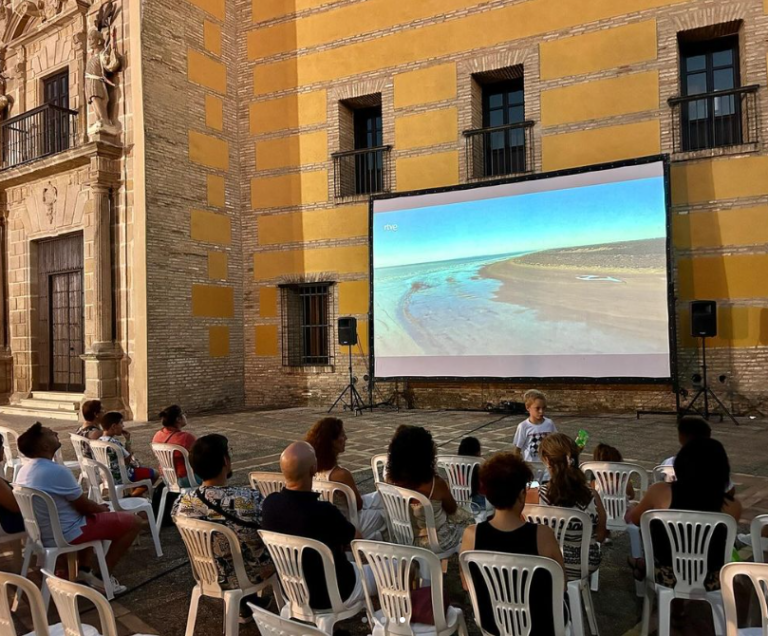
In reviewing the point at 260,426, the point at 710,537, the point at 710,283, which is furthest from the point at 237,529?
the point at 710,283

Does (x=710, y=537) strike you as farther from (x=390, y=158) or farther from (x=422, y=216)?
(x=390, y=158)

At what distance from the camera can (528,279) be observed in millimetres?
10328

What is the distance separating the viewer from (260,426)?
33.0 feet

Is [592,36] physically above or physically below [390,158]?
above

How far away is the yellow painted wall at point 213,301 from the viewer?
12086 mm

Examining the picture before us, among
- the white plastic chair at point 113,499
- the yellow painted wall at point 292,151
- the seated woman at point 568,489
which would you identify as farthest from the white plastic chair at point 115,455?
the yellow painted wall at point 292,151

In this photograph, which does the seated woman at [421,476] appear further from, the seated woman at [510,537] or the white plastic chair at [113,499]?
the white plastic chair at [113,499]

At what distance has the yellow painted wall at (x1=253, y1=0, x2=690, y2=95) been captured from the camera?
10453 mm

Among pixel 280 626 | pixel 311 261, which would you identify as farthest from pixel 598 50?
pixel 280 626

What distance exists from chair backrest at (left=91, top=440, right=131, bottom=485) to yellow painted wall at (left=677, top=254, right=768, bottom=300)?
27.7 ft

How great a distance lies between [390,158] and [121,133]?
194 inches

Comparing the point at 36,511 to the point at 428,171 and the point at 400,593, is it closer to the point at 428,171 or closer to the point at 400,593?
the point at 400,593

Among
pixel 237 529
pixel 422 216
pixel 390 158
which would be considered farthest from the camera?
pixel 390 158

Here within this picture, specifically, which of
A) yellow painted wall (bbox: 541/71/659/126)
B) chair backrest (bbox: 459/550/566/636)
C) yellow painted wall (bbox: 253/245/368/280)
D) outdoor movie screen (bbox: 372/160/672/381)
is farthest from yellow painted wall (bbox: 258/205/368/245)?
chair backrest (bbox: 459/550/566/636)
